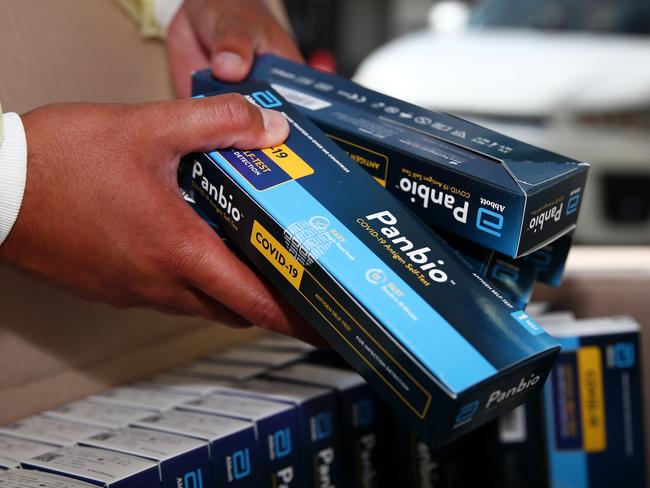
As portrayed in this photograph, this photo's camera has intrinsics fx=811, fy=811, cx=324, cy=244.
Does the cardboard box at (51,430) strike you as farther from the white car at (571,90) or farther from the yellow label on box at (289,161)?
the white car at (571,90)

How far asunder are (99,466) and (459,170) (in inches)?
15.5

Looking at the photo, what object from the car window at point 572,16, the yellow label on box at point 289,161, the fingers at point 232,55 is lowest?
the yellow label on box at point 289,161

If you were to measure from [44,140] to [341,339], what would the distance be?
12.3 inches

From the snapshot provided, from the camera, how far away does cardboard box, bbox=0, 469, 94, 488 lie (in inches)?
25.9

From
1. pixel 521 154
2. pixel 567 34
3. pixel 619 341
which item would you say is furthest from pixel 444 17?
pixel 521 154

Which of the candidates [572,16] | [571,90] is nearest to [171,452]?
[571,90]

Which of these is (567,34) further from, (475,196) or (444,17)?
(475,196)

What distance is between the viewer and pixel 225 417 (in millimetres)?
796

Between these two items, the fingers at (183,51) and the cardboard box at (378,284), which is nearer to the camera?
the cardboard box at (378,284)

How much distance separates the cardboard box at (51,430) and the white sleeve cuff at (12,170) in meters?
0.22

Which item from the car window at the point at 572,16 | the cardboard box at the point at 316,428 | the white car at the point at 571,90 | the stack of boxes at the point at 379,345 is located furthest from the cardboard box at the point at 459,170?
the car window at the point at 572,16

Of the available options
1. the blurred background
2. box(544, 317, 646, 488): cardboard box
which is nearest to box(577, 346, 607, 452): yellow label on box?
box(544, 317, 646, 488): cardboard box

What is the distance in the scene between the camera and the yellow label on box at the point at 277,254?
64cm

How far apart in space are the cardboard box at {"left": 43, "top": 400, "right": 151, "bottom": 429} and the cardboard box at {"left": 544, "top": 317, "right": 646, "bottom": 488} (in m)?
0.48
